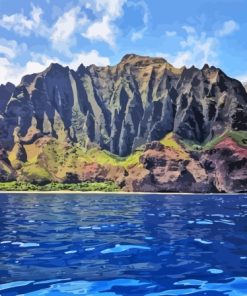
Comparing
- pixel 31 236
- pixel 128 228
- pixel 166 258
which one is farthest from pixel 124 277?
pixel 128 228

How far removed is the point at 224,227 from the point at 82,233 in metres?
15.8

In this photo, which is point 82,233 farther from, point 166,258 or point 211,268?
point 211,268

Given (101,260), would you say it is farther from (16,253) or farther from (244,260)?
(244,260)

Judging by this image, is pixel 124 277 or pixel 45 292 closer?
pixel 45 292

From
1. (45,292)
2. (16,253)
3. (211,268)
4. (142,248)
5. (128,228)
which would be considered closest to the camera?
(45,292)

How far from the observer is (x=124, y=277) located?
21781mm

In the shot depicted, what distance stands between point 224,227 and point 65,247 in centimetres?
2144

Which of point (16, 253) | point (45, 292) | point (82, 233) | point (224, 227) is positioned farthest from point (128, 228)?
point (45, 292)

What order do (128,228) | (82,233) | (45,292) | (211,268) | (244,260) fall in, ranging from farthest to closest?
1. (128,228)
2. (82,233)
3. (244,260)
4. (211,268)
5. (45,292)

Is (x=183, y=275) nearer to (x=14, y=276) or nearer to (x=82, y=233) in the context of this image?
(x=14, y=276)

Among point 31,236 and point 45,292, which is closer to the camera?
point 45,292

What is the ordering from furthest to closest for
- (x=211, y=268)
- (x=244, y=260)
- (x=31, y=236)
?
1. (x=31, y=236)
2. (x=244, y=260)
3. (x=211, y=268)

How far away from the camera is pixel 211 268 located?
24078 mm

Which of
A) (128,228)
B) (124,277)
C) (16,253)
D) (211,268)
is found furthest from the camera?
(128,228)
